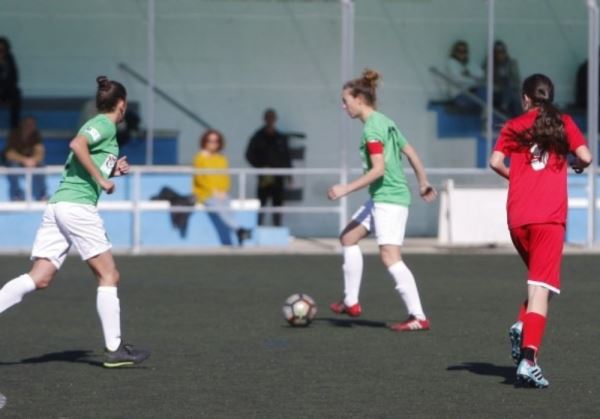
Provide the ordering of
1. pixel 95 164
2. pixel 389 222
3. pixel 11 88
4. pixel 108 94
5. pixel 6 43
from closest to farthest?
pixel 95 164 < pixel 108 94 < pixel 389 222 < pixel 6 43 < pixel 11 88

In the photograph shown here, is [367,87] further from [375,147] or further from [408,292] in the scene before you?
[408,292]

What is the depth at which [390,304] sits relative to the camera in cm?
1348

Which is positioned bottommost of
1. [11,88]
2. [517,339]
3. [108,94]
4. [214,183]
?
[517,339]

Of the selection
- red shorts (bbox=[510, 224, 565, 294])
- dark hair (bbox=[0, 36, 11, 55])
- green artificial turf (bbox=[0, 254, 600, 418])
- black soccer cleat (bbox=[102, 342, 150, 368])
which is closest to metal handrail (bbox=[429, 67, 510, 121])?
dark hair (bbox=[0, 36, 11, 55])

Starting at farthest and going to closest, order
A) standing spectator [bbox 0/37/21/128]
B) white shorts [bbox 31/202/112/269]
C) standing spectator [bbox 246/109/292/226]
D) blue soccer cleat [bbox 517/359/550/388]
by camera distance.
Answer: standing spectator [bbox 0/37/21/128] → standing spectator [bbox 246/109/292/226] → white shorts [bbox 31/202/112/269] → blue soccer cleat [bbox 517/359/550/388]

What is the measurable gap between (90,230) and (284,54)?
15.1m

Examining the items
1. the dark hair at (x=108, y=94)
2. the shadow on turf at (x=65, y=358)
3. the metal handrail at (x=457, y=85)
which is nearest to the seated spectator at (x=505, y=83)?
the metal handrail at (x=457, y=85)

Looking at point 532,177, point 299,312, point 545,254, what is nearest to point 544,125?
point 532,177

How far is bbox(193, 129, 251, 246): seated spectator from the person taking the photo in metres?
20.5

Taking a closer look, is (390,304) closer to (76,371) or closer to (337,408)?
(76,371)

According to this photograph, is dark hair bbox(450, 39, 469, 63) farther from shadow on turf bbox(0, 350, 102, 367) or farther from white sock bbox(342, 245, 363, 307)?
shadow on turf bbox(0, 350, 102, 367)

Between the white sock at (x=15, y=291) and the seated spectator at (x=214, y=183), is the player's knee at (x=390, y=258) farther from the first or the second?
the seated spectator at (x=214, y=183)

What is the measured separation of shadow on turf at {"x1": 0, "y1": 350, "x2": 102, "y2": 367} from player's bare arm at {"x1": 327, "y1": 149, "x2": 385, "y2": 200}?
6.82 feet

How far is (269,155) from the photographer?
22.0 metres
